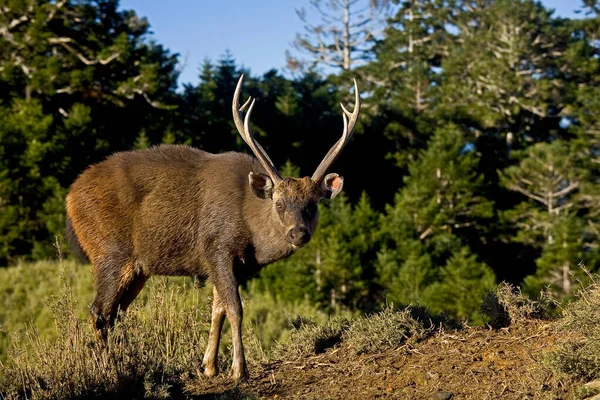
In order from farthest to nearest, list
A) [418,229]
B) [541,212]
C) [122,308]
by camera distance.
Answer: [541,212] < [418,229] < [122,308]

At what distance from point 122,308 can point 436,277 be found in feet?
71.5

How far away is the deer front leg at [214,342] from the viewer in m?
7.75

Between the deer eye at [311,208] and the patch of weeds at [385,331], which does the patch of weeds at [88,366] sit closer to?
the patch of weeds at [385,331]

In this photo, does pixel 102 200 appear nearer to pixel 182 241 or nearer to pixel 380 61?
pixel 182 241

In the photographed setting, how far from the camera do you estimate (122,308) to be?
27.3 ft

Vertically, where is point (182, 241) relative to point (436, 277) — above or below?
above

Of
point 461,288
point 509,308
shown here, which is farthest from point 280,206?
point 461,288

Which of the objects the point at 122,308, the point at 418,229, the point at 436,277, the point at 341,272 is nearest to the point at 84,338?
the point at 122,308

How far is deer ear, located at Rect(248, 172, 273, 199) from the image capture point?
25.3ft

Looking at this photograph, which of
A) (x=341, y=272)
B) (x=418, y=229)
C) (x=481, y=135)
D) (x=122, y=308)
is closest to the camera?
(x=122, y=308)

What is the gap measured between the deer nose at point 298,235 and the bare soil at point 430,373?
1106 mm

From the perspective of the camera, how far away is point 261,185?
25.6ft

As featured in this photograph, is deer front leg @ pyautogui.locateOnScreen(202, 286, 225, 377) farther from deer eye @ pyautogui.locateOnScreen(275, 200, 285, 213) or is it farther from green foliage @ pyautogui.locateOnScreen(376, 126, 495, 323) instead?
green foliage @ pyautogui.locateOnScreen(376, 126, 495, 323)

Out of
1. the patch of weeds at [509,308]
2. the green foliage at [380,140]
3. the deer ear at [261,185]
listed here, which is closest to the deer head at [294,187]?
the deer ear at [261,185]
